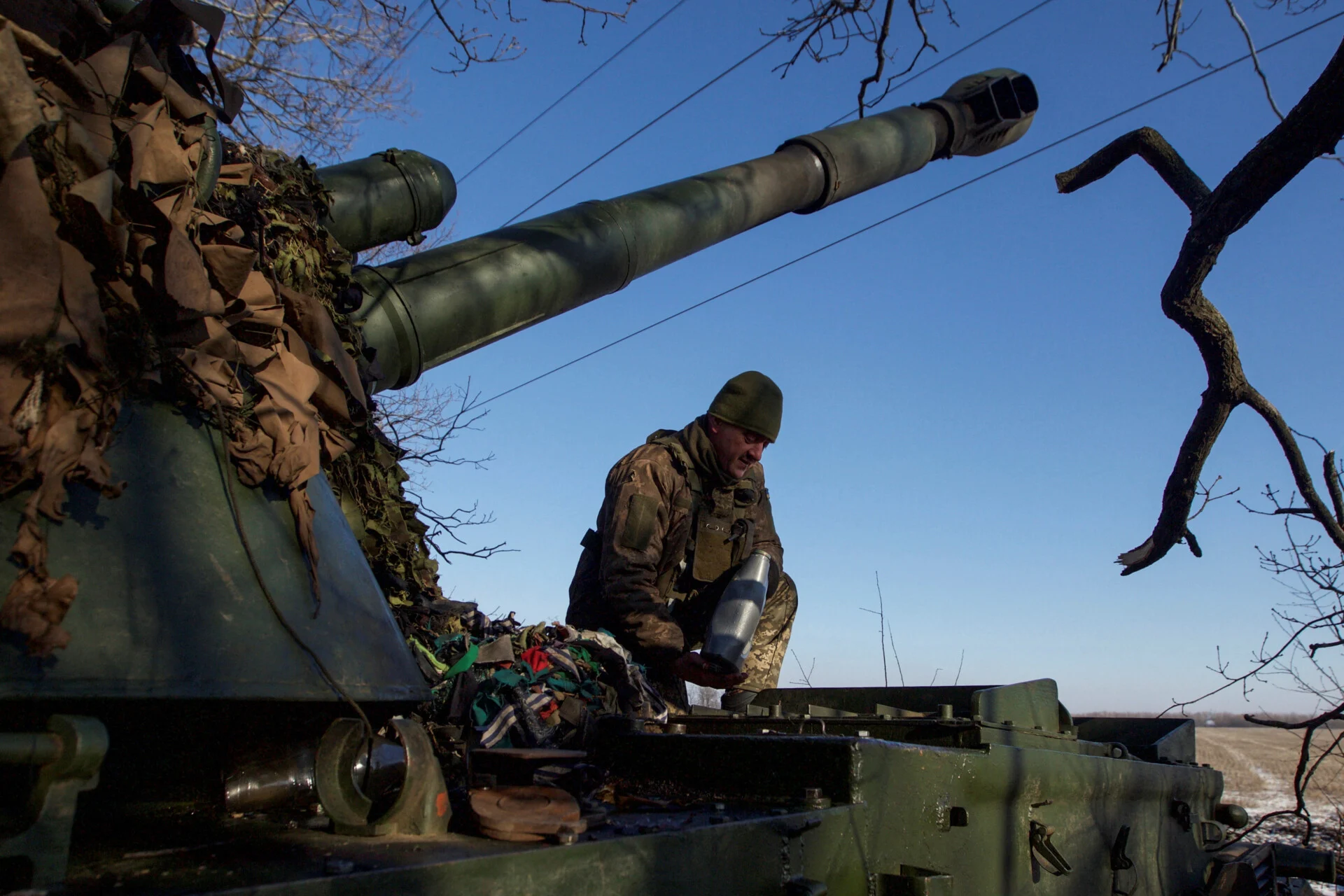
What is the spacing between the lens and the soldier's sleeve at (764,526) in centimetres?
475

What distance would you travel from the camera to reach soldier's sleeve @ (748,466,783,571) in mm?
4754

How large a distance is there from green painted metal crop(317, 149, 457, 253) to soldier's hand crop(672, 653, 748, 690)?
1.76 metres

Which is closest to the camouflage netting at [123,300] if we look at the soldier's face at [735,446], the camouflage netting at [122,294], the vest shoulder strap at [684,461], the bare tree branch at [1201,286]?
the camouflage netting at [122,294]

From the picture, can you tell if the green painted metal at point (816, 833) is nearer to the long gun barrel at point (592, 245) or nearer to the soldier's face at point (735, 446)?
the soldier's face at point (735, 446)

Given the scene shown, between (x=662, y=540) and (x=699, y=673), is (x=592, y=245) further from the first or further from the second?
(x=699, y=673)

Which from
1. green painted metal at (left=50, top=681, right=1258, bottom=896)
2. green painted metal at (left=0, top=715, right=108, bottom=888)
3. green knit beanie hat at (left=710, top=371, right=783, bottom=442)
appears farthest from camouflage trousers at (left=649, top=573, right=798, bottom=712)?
green painted metal at (left=0, top=715, right=108, bottom=888)

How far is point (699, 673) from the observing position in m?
4.00

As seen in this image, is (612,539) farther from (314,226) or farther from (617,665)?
(314,226)

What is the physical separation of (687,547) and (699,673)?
61 centimetres

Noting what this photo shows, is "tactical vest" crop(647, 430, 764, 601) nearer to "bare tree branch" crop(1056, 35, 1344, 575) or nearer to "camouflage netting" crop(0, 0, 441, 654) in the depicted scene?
"bare tree branch" crop(1056, 35, 1344, 575)

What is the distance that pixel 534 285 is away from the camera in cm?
388

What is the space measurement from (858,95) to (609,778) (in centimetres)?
328

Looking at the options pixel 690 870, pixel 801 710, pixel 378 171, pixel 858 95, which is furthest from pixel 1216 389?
pixel 690 870

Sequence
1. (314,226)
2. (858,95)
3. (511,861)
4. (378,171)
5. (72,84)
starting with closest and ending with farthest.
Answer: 1. (511,861)
2. (72,84)
3. (314,226)
4. (378,171)
5. (858,95)
